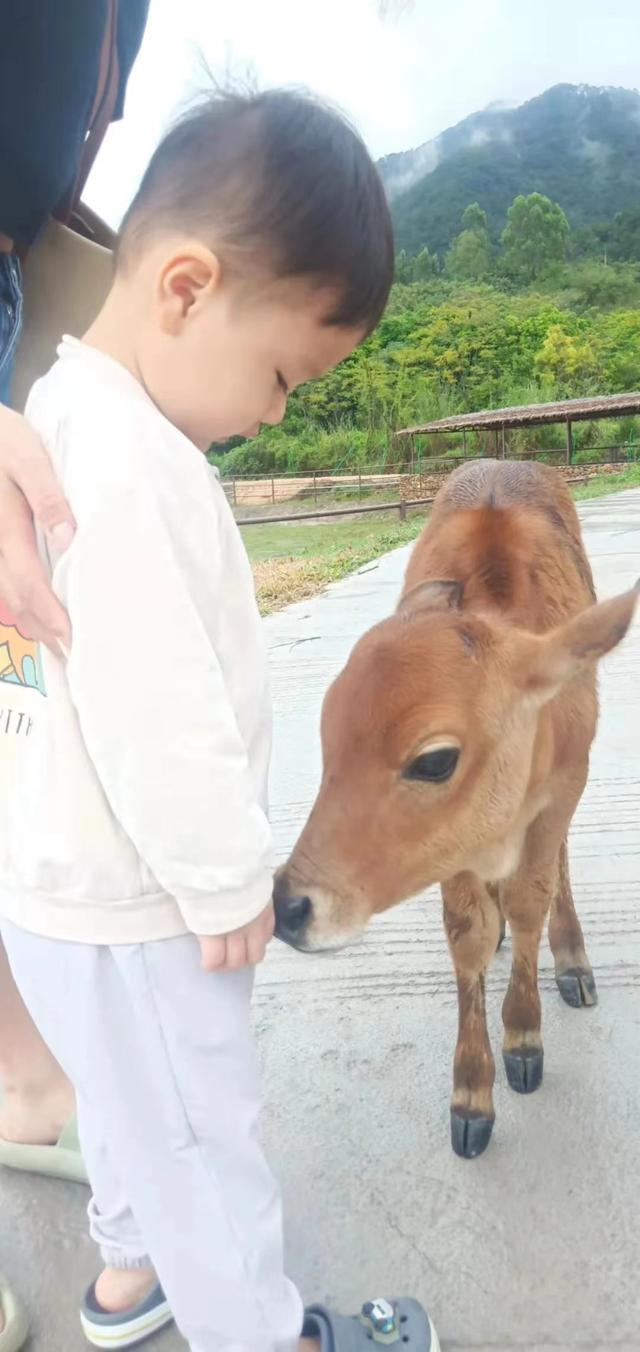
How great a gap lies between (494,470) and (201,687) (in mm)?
1282

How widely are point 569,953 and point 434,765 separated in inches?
26.7

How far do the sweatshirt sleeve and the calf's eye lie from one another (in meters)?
0.37

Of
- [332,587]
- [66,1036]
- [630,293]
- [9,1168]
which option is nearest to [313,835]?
[66,1036]

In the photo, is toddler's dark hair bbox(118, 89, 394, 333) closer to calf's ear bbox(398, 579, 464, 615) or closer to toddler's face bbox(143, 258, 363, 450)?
toddler's face bbox(143, 258, 363, 450)

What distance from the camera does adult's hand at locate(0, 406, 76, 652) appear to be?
646 mm

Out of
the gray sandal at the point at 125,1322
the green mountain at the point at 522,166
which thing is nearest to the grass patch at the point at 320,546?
the green mountain at the point at 522,166

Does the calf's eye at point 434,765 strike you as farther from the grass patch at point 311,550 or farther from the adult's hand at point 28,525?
the grass patch at point 311,550

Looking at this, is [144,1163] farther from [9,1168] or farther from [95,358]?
[95,358]

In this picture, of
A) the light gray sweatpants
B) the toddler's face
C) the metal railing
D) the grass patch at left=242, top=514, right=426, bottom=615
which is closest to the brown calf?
the light gray sweatpants

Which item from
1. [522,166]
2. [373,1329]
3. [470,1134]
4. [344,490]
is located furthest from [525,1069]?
[522,166]

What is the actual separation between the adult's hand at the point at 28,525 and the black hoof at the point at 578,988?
1.12 metres

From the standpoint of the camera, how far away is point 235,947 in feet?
2.35

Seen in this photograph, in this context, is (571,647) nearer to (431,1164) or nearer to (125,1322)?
(431,1164)

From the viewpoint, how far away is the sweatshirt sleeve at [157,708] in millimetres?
643
